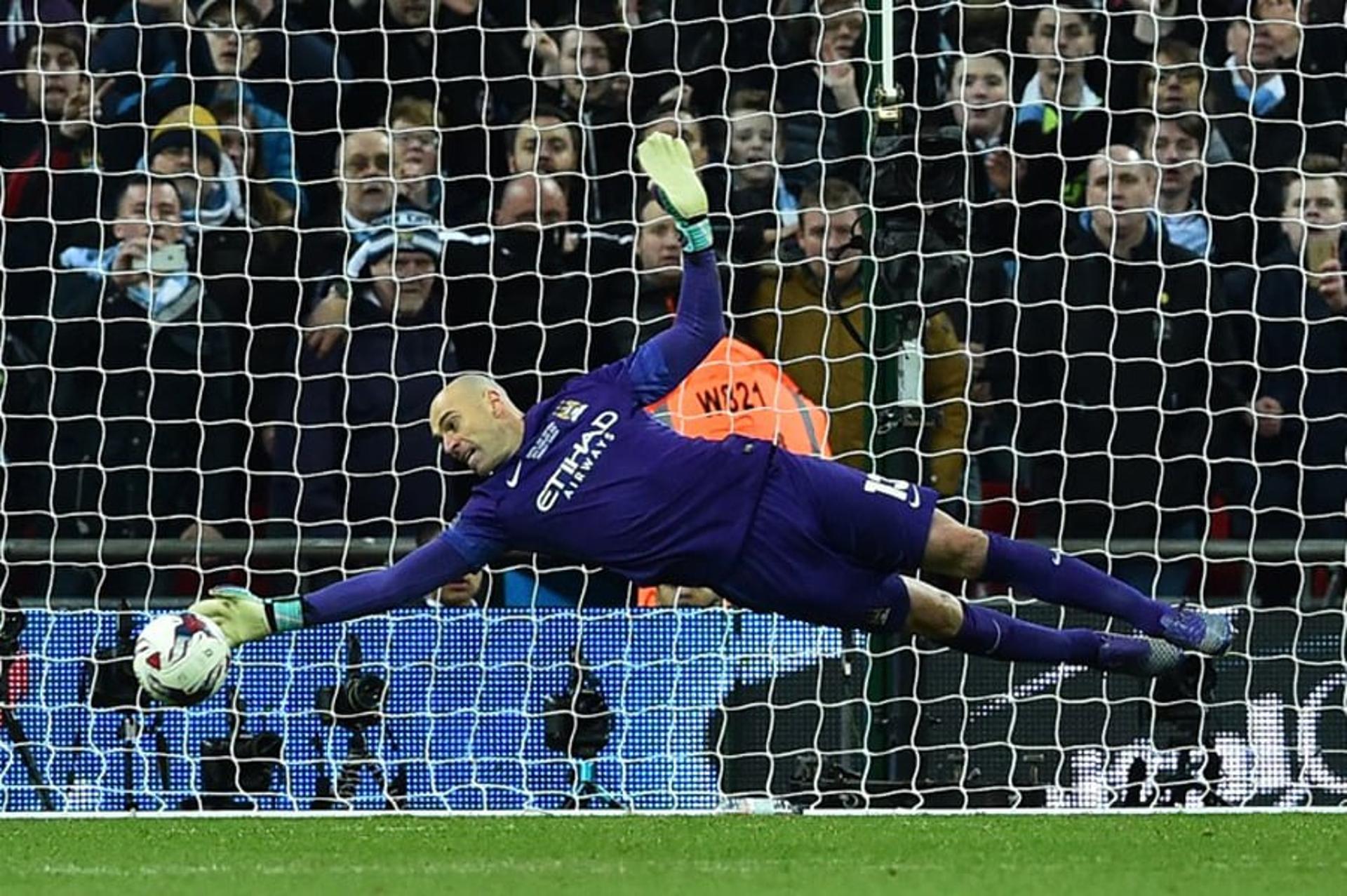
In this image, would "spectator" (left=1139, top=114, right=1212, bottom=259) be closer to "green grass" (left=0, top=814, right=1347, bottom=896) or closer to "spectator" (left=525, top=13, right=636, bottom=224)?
"spectator" (left=525, top=13, right=636, bottom=224)

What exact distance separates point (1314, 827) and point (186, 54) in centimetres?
563

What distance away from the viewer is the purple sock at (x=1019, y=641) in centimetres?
891

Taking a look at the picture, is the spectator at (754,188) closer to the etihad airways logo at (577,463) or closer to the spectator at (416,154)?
the spectator at (416,154)

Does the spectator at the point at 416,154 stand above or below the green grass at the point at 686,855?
above

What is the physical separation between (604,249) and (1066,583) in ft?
10.7

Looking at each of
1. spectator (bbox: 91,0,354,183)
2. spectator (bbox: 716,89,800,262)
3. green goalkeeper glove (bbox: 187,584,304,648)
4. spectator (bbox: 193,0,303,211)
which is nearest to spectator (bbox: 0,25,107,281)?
spectator (bbox: 91,0,354,183)

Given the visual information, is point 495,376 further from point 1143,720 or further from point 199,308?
point 1143,720

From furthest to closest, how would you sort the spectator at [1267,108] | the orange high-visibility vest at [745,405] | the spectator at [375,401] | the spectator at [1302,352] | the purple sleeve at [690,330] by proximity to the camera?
the spectator at [1267,108], the spectator at [1302,352], the spectator at [375,401], the orange high-visibility vest at [745,405], the purple sleeve at [690,330]

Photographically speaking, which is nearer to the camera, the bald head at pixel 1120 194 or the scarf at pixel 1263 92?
the bald head at pixel 1120 194

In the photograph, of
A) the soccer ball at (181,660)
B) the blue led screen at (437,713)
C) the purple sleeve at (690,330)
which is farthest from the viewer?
the blue led screen at (437,713)

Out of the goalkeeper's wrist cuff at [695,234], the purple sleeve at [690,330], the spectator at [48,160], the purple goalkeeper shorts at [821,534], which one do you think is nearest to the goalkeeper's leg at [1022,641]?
the purple goalkeeper shorts at [821,534]

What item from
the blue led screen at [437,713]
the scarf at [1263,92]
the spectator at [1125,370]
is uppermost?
the scarf at [1263,92]

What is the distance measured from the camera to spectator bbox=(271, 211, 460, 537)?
1085cm

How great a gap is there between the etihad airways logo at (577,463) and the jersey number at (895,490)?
0.80 m
